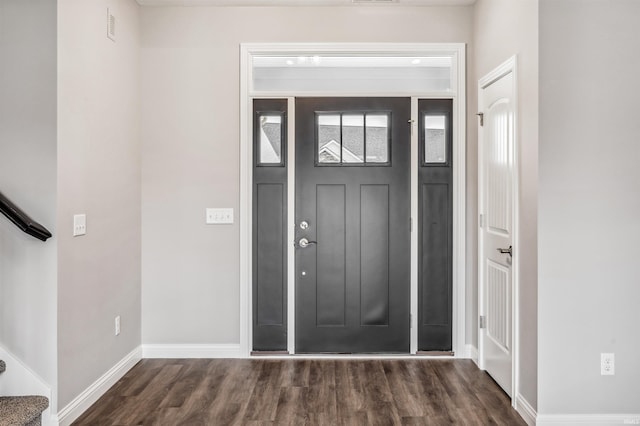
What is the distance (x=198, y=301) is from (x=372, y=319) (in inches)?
54.6

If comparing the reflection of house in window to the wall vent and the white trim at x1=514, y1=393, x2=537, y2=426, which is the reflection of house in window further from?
the white trim at x1=514, y1=393, x2=537, y2=426

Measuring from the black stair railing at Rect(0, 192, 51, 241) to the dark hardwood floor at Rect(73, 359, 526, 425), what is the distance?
1.12 meters

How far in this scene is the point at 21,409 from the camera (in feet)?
7.94

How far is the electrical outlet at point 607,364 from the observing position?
2617 mm

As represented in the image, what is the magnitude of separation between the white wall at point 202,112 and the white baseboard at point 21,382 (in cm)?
128

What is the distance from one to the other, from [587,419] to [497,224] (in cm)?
125

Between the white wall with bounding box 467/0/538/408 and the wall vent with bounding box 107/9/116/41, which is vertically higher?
the wall vent with bounding box 107/9/116/41

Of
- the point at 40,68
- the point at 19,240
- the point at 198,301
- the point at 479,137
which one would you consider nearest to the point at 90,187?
the point at 19,240

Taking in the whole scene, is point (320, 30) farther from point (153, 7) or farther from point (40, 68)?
point (40, 68)

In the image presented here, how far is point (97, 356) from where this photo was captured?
3100mm

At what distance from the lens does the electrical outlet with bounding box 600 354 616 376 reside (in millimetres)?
2617

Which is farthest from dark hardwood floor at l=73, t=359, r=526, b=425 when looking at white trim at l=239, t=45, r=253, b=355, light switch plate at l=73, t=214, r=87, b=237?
light switch plate at l=73, t=214, r=87, b=237

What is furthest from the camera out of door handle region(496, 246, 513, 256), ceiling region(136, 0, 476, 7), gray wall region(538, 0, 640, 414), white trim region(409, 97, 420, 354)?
white trim region(409, 97, 420, 354)

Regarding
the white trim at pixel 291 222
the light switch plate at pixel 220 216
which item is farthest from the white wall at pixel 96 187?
the white trim at pixel 291 222
